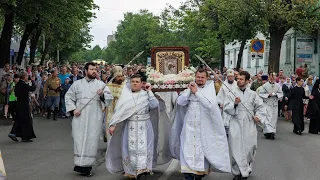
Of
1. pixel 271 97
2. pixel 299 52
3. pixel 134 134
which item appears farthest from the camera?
pixel 299 52

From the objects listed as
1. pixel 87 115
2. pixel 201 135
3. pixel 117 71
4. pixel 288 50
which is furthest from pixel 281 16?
pixel 201 135

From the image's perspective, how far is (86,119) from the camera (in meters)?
8.98

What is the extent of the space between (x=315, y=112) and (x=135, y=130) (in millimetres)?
9895

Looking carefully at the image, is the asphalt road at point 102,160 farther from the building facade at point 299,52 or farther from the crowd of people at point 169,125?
the building facade at point 299,52

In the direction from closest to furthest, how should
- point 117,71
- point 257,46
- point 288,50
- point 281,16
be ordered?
point 117,71
point 257,46
point 281,16
point 288,50

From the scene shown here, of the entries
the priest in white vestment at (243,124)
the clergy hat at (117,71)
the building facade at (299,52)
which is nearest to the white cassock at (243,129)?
the priest in white vestment at (243,124)

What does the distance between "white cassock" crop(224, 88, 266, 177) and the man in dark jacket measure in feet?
20.2

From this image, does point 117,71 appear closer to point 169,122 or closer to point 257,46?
point 169,122

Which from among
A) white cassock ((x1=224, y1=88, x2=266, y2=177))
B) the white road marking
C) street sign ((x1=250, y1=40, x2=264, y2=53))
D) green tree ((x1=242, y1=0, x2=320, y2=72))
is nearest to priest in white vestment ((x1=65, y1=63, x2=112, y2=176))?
the white road marking

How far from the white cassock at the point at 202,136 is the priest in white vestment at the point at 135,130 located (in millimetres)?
580

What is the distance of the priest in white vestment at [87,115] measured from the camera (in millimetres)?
8844

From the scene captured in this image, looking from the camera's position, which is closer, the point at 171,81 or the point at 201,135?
the point at 201,135

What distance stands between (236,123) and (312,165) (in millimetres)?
2475

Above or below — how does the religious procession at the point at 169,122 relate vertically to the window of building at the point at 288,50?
below
